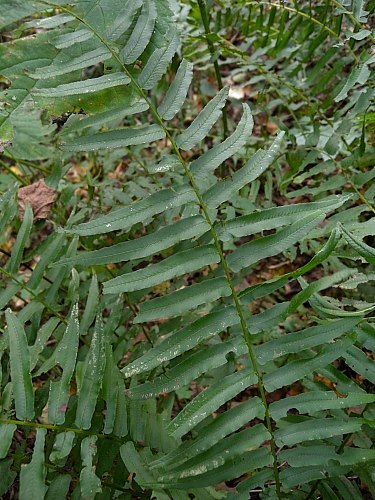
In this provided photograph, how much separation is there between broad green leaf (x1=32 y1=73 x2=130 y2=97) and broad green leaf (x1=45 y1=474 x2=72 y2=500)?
0.78 m

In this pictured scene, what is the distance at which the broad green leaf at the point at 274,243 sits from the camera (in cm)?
100

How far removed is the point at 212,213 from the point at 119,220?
182mm

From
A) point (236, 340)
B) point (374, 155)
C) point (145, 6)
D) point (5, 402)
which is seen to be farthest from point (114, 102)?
point (374, 155)

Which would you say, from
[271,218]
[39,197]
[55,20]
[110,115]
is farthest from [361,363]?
[39,197]

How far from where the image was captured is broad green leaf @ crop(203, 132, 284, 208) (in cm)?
105

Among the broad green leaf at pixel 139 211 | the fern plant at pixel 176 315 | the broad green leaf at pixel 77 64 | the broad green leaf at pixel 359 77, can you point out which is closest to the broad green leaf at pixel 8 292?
the fern plant at pixel 176 315

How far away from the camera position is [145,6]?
1.16m

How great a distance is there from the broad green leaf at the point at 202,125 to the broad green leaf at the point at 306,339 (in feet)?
1.38

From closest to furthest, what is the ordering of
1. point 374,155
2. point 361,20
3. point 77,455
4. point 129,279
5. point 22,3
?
point 129,279, point 22,3, point 77,455, point 361,20, point 374,155

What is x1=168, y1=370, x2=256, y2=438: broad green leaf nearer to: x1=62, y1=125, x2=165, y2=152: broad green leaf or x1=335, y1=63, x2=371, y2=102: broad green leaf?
x1=62, y1=125, x2=165, y2=152: broad green leaf

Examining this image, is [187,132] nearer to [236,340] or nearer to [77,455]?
[236,340]

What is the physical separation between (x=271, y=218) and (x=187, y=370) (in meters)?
0.33

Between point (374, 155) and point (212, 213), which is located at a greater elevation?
point (212, 213)

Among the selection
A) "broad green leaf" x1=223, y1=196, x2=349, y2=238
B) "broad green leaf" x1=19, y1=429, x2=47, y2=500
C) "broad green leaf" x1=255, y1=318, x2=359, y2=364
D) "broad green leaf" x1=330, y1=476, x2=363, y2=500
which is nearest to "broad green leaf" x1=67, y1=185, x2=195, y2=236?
"broad green leaf" x1=223, y1=196, x2=349, y2=238
